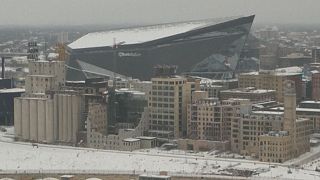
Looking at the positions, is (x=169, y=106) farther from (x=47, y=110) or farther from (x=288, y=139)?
(x=288, y=139)

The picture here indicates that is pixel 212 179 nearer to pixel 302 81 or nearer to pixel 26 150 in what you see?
pixel 26 150

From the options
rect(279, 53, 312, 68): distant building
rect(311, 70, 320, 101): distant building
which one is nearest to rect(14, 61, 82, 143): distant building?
rect(311, 70, 320, 101): distant building

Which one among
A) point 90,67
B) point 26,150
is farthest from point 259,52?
point 26,150

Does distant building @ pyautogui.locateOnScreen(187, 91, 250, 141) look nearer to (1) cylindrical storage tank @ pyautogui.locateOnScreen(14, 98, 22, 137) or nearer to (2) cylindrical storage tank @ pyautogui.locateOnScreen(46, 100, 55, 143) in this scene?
(2) cylindrical storage tank @ pyautogui.locateOnScreen(46, 100, 55, 143)

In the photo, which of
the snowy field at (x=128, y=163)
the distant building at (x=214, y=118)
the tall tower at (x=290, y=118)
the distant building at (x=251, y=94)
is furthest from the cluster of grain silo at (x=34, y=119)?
the tall tower at (x=290, y=118)

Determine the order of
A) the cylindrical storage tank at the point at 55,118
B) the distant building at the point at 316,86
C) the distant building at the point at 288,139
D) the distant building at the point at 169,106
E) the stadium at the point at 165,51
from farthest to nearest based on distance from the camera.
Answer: the stadium at the point at 165,51
the distant building at the point at 316,86
the cylindrical storage tank at the point at 55,118
the distant building at the point at 169,106
the distant building at the point at 288,139

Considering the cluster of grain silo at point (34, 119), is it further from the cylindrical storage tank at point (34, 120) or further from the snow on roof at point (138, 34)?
the snow on roof at point (138, 34)

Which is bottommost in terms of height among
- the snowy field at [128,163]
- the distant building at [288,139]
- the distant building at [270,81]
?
the snowy field at [128,163]

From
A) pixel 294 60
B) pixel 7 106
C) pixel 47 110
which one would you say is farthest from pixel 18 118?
pixel 294 60
